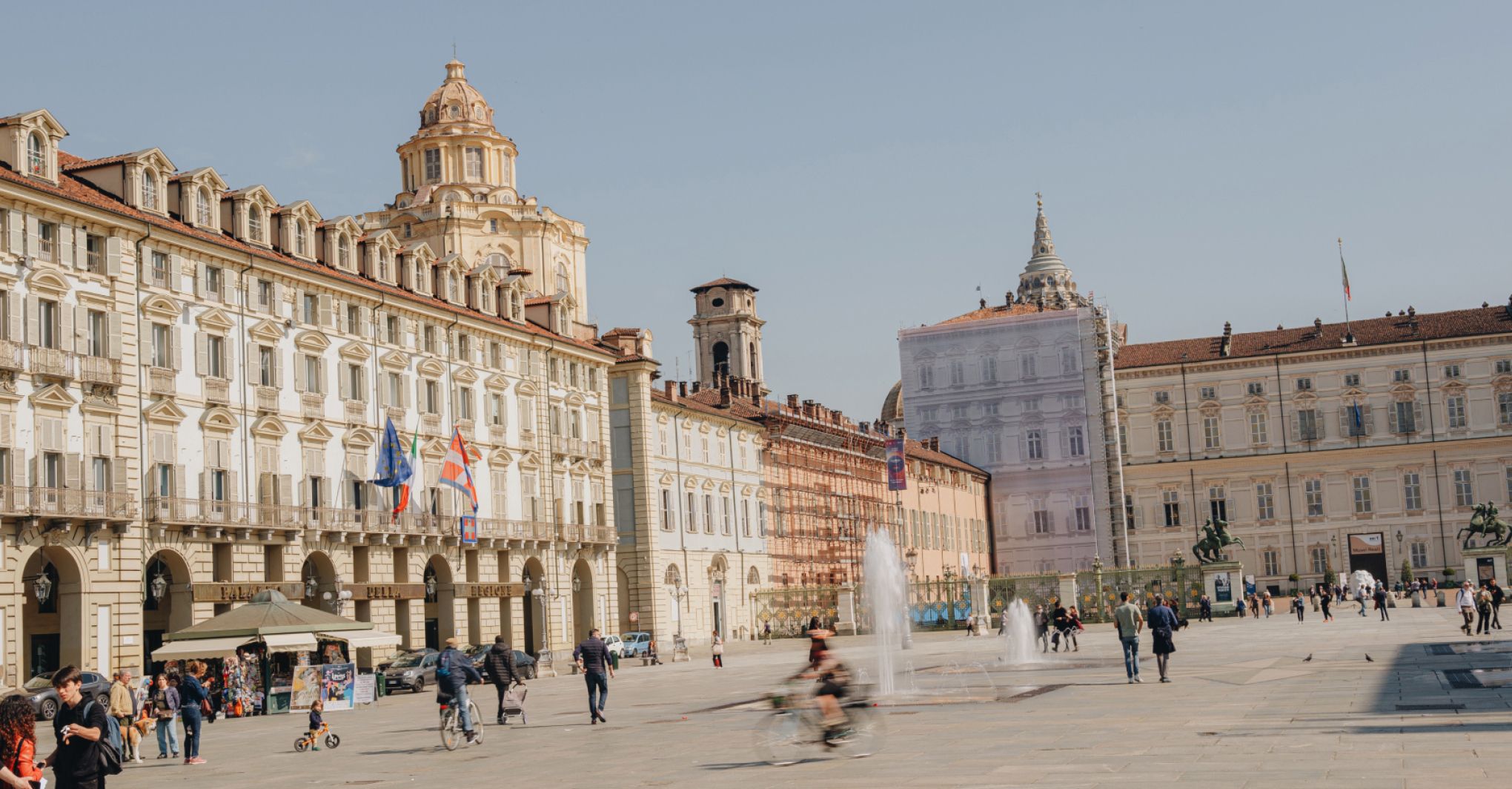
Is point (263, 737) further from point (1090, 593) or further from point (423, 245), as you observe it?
point (1090, 593)


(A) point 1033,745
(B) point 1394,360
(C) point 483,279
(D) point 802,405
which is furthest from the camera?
(B) point 1394,360

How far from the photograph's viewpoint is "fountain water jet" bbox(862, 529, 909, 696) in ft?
120

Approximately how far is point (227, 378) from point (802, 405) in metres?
54.2

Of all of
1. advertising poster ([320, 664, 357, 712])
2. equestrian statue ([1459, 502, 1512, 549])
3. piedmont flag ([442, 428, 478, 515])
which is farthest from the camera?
equestrian statue ([1459, 502, 1512, 549])

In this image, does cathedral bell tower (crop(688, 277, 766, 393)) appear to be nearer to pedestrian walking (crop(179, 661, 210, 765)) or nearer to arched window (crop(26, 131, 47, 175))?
arched window (crop(26, 131, 47, 175))

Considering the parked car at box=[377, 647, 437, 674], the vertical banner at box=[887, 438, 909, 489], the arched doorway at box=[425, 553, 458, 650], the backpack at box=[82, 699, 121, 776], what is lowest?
the parked car at box=[377, 647, 437, 674]

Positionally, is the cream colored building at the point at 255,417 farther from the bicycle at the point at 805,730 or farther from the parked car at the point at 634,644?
the bicycle at the point at 805,730

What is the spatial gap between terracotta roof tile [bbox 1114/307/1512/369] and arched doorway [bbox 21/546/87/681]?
79390 millimetres

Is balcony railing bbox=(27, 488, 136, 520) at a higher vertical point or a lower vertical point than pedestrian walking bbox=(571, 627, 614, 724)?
higher

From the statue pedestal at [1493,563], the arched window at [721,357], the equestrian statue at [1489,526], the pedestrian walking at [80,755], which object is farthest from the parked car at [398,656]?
the arched window at [721,357]

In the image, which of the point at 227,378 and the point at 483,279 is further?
the point at 483,279

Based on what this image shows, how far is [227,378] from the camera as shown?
49.0 meters

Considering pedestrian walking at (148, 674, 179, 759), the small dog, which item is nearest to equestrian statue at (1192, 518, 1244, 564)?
the small dog

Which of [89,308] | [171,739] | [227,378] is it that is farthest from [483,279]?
[171,739]
